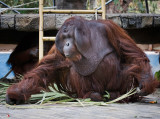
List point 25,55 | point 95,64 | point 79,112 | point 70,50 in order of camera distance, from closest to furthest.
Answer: point 79,112 < point 70,50 < point 95,64 < point 25,55

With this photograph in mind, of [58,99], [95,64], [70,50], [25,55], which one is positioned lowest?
[58,99]

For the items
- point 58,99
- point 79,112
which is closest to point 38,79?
point 58,99

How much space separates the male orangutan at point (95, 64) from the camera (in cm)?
263

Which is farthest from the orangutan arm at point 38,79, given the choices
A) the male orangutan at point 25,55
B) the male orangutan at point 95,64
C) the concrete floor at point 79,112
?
the male orangutan at point 25,55

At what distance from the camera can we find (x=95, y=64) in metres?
2.75

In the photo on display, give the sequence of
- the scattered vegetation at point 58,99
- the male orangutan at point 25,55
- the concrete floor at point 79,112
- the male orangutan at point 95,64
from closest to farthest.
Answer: the concrete floor at point 79,112 < the scattered vegetation at point 58,99 < the male orangutan at point 95,64 < the male orangutan at point 25,55

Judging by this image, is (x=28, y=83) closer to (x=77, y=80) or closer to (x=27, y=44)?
(x=77, y=80)

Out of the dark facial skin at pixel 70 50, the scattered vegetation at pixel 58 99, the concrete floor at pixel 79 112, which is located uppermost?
the dark facial skin at pixel 70 50

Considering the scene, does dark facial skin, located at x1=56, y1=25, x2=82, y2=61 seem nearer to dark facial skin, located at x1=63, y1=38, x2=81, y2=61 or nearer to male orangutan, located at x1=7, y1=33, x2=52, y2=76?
dark facial skin, located at x1=63, y1=38, x2=81, y2=61

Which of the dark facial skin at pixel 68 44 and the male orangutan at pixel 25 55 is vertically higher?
the dark facial skin at pixel 68 44

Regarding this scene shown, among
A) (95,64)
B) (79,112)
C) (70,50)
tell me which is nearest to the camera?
(79,112)

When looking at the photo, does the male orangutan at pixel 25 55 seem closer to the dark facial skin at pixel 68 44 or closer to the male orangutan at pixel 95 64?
the male orangutan at pixel 95 64

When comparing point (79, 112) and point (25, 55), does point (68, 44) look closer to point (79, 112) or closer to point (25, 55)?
point (79, 112)

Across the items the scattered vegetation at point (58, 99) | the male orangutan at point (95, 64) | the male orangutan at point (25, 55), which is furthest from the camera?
the male orangutan at point (25, 55)
